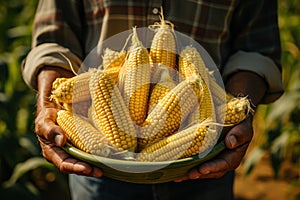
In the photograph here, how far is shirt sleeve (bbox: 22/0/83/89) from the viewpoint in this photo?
1767mm

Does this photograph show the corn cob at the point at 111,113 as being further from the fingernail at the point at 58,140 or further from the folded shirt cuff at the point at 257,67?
the folded shirt cuff at the point at 257,67

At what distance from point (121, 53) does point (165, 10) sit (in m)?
0.30

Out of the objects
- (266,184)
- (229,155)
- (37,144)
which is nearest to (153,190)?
(229,155)

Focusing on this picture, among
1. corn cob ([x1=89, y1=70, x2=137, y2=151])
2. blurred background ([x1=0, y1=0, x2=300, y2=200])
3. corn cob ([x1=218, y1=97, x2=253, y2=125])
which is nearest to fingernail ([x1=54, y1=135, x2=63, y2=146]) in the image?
corn cob ([x1=89, y1=70, x2=137, y2=151])

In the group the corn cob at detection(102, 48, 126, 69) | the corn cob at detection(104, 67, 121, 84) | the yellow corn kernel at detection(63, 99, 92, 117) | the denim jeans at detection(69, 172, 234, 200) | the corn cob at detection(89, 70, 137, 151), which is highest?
the corn cob at detection(102, 48, 126, 69)

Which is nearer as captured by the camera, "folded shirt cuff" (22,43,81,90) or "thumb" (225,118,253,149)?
"thumb" (225,118,253,149)

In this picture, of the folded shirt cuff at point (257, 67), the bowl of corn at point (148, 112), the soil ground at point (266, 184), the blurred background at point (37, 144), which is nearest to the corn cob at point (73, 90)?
the bowl of corn at point (148, 112)

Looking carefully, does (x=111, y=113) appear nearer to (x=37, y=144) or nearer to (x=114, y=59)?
(x=114, y=59)

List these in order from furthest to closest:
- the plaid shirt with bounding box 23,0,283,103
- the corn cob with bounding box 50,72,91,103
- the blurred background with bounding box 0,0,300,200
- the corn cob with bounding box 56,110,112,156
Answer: the blurred background with bounding box 0,0,300,200
the plaid shirt with bounding box 23,0,283,103
the corn cob with bounding box 50,72,91,103
the corn cob with bounding box 56,110,112,156

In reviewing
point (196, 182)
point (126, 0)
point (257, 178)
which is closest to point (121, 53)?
point (126, 0)

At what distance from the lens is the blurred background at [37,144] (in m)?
2.80

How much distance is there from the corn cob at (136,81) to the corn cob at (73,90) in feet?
0.33

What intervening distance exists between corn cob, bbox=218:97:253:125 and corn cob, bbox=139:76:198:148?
83 millimetres

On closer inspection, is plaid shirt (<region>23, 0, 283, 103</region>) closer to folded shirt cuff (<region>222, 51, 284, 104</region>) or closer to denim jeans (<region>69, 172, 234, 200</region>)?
folded shirt cuff (<region>222, 51, 284, 104</region>)
